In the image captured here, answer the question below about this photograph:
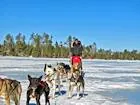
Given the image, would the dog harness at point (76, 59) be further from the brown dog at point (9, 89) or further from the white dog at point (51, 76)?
the brown dog at point (9, 89)

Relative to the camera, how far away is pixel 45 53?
131 metres

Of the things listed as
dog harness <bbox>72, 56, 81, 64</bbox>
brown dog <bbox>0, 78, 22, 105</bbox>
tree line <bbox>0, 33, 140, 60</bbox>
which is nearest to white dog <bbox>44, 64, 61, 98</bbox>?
dog harness <bbox>72, 56, 81, 64</bbox>

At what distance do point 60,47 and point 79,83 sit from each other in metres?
122

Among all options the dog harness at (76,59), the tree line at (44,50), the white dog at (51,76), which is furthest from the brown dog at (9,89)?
the tree line at (44,50)

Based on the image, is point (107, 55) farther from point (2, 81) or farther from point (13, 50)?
point (2, 81)

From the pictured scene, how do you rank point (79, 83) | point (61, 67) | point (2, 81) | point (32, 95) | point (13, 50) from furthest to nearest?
point (13, 50)
point (61, 67)
point (79, 83)
point (32, 95)
point (2, 81)

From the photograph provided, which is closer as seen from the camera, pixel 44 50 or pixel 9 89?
pixel 9 89

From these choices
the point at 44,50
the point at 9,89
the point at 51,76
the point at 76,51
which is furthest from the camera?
the point at 44,50

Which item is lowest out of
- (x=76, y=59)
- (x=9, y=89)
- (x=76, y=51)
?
(x=9, y=89)

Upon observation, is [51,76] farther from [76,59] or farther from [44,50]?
[44,50]

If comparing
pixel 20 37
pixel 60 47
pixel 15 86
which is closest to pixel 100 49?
pixel 60 47

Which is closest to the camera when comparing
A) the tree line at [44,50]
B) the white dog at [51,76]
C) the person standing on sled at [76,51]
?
the white dog at [51,76]

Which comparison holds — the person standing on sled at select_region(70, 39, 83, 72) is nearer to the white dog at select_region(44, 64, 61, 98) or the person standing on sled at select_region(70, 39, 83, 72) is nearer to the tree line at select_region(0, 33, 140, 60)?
the white dog at select_region(44, 64, 61, 98)

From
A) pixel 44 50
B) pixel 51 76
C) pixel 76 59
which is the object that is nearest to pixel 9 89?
pixel 51 76
